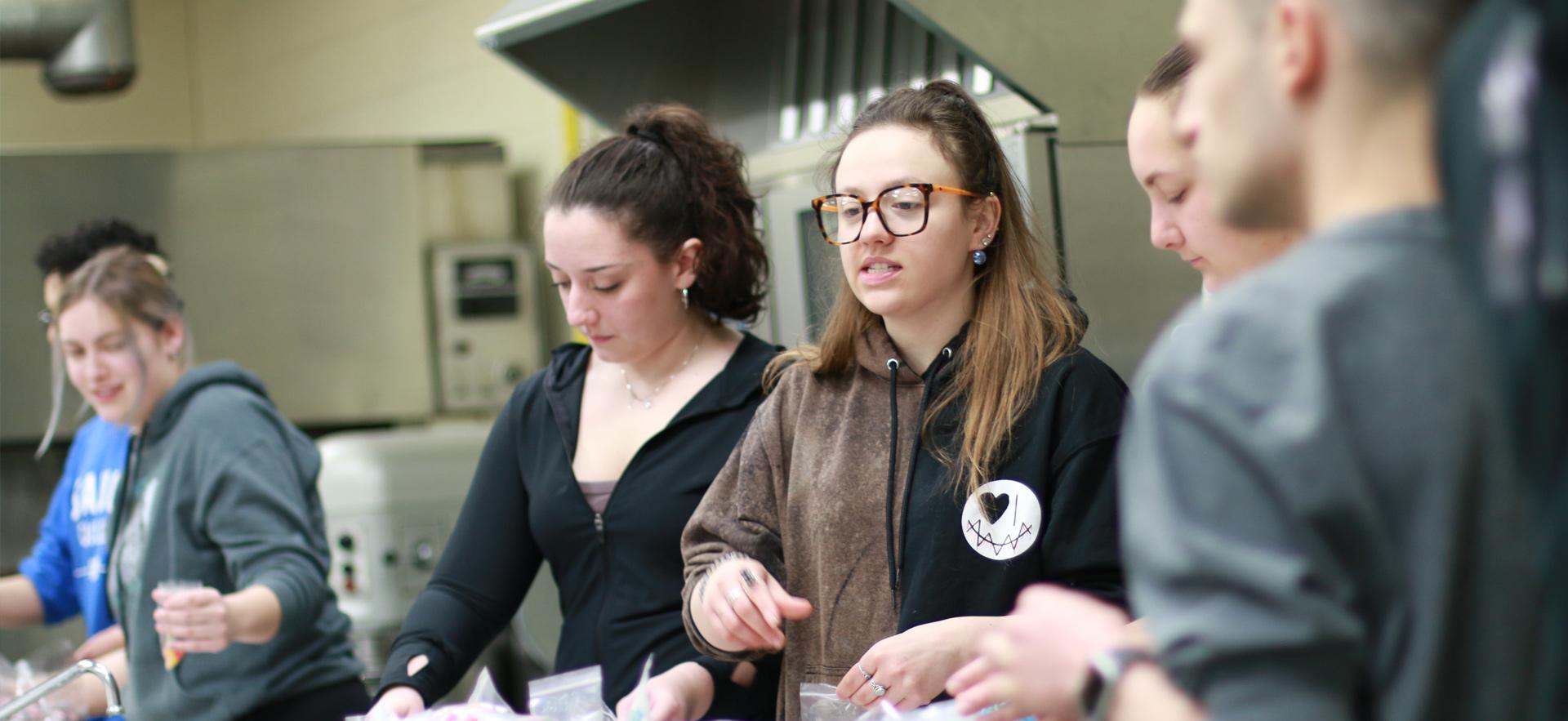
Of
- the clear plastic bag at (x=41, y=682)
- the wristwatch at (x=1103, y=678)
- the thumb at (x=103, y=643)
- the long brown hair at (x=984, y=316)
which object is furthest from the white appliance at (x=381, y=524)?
the wristwatch at (x=1103, y=678)

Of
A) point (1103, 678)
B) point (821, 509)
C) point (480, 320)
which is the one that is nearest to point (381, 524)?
point (480, 320)

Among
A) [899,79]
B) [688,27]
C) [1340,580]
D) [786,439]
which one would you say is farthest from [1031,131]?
[1340,580]

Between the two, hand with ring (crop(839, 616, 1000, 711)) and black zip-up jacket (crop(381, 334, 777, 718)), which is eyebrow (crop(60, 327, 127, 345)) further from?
hand with ring (crop(839, 616, 1000, 711))

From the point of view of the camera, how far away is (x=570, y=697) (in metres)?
1.43

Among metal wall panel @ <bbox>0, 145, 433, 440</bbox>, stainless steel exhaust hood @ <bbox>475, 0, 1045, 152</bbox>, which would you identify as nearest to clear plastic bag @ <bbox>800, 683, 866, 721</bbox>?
stainless steel exhaust hood @ <bbox>475, 0, 1045, 152</bbox>

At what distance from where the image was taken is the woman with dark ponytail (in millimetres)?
1703

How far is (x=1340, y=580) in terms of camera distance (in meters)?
Result: 0.63

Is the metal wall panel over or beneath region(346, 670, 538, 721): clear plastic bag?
over

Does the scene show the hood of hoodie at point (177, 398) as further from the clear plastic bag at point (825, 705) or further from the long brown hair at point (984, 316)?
the clear plastic bag at point (825, 705)

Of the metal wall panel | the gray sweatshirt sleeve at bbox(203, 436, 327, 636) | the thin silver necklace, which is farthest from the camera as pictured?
the metal wall panel

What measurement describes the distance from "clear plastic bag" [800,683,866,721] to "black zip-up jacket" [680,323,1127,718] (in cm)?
6

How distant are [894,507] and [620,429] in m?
0.52

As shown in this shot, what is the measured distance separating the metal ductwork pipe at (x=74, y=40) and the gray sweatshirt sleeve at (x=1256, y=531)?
4.01 metres

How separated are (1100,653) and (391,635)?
9.78ft
